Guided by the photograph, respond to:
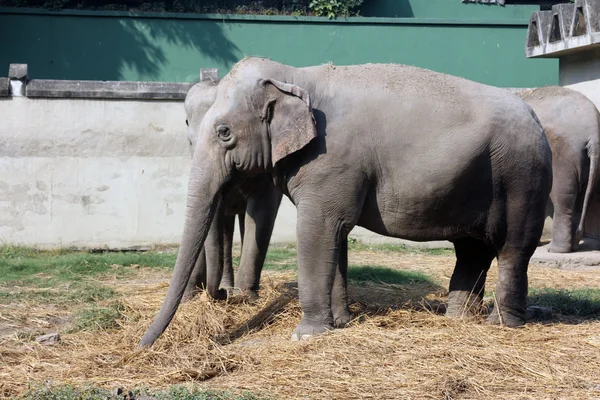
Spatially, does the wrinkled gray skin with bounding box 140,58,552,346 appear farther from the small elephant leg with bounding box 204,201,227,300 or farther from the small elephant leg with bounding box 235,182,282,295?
the small elephant leg with bounding box 235,182,282,295

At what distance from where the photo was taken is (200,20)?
17.0 m

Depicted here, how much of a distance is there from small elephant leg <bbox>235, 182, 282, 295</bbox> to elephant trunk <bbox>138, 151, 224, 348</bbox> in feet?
4.79

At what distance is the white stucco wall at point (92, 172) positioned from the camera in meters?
11.8

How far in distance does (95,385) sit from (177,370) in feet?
1.65

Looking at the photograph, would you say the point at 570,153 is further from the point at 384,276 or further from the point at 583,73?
the point at 384,276

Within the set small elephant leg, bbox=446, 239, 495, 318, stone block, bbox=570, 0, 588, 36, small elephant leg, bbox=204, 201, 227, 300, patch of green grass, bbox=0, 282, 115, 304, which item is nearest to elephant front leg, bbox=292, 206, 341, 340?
small elephant leg, bbox=204, 201, 227, 300

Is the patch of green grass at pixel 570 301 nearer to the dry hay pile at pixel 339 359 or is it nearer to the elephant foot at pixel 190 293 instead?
the dry hay pile at pixel 339 359

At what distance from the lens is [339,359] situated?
18.0ft

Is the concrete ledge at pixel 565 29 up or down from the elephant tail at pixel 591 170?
up

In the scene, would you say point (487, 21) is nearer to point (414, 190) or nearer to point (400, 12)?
point (400, 12)

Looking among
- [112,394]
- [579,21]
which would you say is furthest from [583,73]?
[112,394]

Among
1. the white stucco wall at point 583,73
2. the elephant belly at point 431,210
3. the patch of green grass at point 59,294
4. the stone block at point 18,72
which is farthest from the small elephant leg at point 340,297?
the stone block at point 18,72

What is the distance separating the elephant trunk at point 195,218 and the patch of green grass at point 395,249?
6.15 m

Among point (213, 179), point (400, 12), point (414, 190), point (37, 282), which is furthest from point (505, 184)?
point (400, 12)
